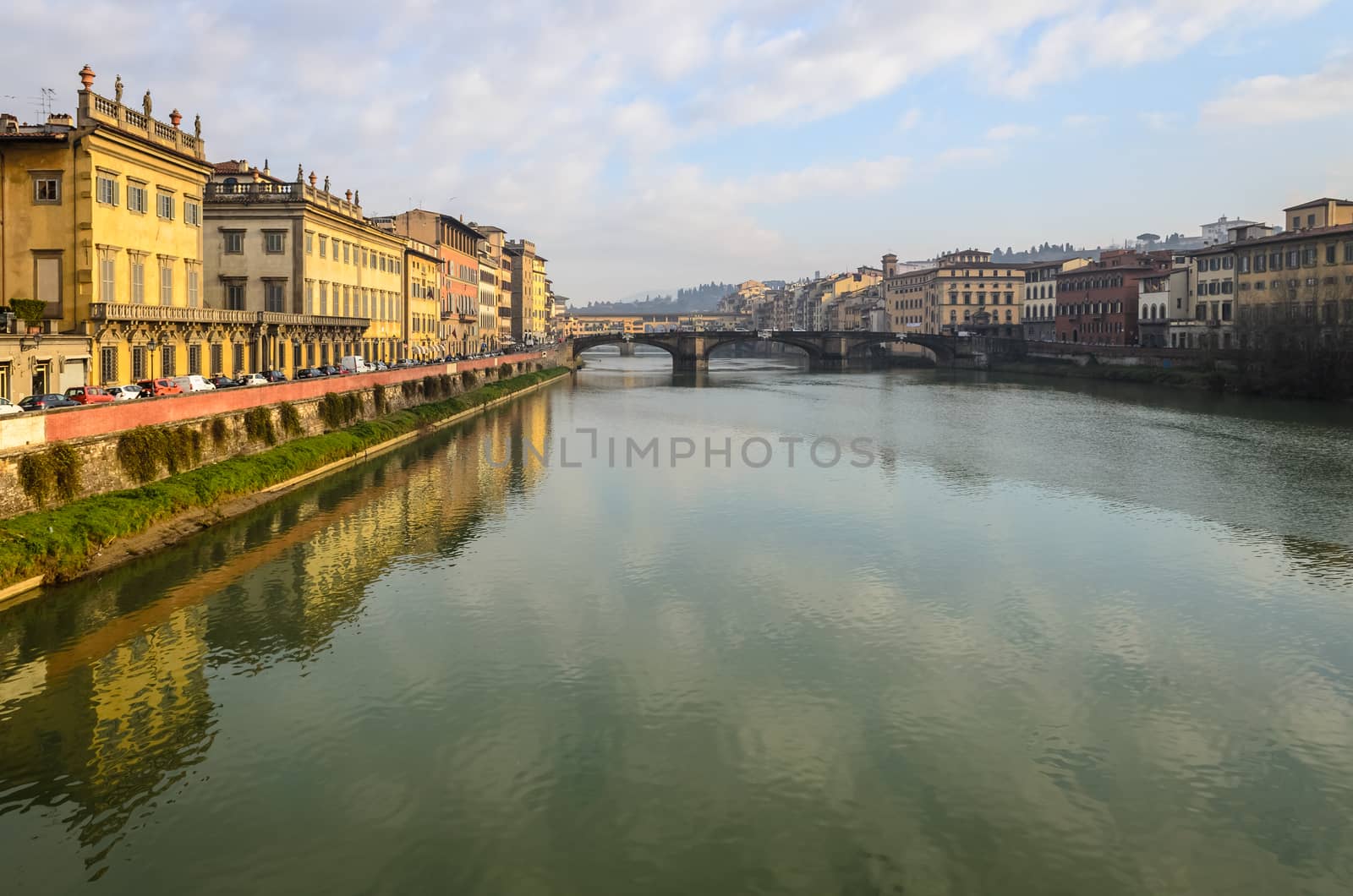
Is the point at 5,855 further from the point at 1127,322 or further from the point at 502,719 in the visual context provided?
the point at 1127,322

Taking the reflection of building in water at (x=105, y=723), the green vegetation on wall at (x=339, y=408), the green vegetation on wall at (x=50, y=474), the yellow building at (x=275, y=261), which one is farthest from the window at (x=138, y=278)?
the reflection of building in water at (x=105, y=723)

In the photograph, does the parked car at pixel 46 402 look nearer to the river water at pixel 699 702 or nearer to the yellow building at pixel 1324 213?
the river water at pixel 699 702

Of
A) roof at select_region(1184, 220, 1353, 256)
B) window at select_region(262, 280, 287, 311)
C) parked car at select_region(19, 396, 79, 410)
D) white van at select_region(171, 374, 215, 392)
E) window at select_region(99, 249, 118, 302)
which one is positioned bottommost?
parked car at select_region(19, 396, 79, 410)

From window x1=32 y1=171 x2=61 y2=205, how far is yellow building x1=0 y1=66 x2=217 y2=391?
3 cm

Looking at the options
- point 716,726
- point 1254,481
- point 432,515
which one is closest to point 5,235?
point 432,515

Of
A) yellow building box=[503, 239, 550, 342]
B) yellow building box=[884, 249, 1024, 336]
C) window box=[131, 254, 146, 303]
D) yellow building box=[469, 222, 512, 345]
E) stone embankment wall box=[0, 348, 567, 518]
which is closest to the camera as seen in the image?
stone embankment wall box=[0, 348, 567, 518]

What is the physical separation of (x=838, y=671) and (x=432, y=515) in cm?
1823

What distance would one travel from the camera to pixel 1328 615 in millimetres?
22938

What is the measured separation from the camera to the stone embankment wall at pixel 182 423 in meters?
24.6

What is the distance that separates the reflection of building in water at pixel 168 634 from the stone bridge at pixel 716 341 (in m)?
95.9

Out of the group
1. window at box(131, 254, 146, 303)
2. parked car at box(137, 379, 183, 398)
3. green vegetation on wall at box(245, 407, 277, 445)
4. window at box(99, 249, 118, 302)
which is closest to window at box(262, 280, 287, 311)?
window at box(131, 254, 146, 303)

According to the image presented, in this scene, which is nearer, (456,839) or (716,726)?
(456,839)

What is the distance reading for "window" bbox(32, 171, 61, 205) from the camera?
127ft

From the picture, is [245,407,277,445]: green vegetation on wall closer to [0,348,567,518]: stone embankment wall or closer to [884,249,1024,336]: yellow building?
[0,348,567,518]: stone embankment wall
